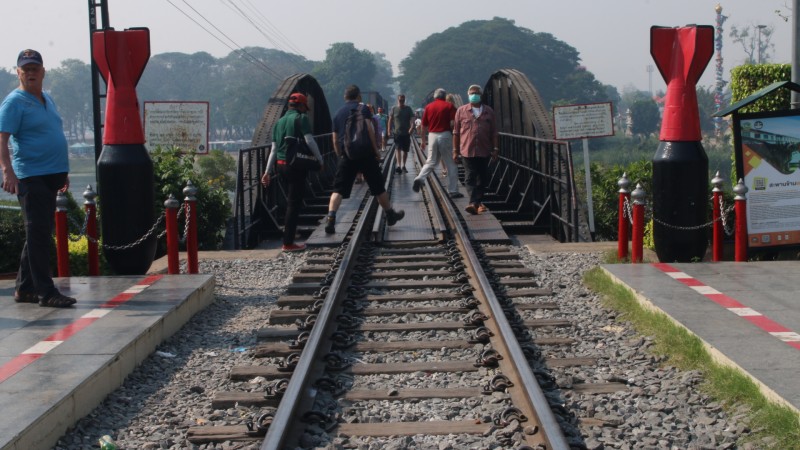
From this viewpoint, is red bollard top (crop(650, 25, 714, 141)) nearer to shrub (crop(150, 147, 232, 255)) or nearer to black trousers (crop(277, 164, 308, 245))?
black trousers (crop(277, 164, 308, 245))

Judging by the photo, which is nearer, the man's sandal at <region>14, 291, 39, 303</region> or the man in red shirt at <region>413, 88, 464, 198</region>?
the man's sandal at <region>14, 291, 39, 303</region>

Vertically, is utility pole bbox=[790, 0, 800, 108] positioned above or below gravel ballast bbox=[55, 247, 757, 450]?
above

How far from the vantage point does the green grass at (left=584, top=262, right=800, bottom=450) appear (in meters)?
4.48

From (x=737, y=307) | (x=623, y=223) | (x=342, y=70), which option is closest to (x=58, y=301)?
(x=737, y=307)

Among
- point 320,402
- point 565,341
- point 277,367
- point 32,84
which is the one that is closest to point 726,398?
point 565,341

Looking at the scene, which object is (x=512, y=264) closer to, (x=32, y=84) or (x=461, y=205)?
(x=32, y=84)

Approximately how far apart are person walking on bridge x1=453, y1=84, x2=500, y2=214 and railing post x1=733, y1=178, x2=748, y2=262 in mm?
4223

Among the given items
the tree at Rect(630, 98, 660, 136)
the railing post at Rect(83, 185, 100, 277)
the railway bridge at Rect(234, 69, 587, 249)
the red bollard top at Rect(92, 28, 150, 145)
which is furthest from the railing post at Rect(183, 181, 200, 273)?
the tree at Rect(630, 98, 660, 136)

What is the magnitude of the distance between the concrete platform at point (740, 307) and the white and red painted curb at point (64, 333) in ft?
13.0

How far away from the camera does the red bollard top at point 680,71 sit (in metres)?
9.27

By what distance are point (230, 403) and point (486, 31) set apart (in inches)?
6403

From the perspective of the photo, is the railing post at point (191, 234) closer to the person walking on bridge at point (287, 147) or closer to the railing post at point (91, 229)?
the railing post at point (91, 229)

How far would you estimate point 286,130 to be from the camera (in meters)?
11.2

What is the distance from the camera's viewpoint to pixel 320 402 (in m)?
5.22
